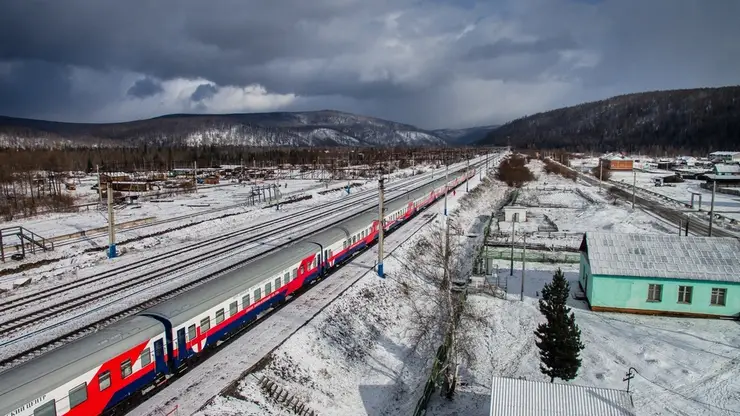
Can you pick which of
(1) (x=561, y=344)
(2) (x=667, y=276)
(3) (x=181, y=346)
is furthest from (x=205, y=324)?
(2) (x=667, y=276)

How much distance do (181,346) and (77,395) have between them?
4404 mm

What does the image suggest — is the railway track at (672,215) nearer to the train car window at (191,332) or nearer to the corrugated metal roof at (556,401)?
the corrugated metal roof at (556,401)

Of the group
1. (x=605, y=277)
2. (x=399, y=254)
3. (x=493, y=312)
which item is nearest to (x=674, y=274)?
(x=605, y=277)

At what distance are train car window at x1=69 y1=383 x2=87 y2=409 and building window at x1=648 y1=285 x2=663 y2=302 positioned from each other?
28962 millimetres

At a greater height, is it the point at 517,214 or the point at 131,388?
the point at 517,214

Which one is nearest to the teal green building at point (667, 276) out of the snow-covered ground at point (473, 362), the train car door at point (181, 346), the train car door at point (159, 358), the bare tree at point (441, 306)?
the snow-covered ground at point (473, 362)

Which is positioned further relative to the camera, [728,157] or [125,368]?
[728,157]

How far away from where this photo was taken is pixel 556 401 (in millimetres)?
14883

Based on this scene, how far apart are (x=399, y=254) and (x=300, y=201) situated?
34.8m

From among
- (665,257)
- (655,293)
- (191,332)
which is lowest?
(655,293)

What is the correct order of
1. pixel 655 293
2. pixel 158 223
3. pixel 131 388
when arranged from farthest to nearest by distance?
pixel 158 223
pixel 655 293
pixel 131 388

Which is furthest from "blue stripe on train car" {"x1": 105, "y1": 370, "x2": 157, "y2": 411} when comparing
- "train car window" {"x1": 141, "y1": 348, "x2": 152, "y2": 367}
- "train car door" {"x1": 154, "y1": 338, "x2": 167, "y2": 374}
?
"train car window" {"x1": 141, "y1": 348, "x2": 152, "y2": 367}

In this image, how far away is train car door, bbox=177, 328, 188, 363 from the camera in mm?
17844

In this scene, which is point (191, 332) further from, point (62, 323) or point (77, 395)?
point (62, 323)
